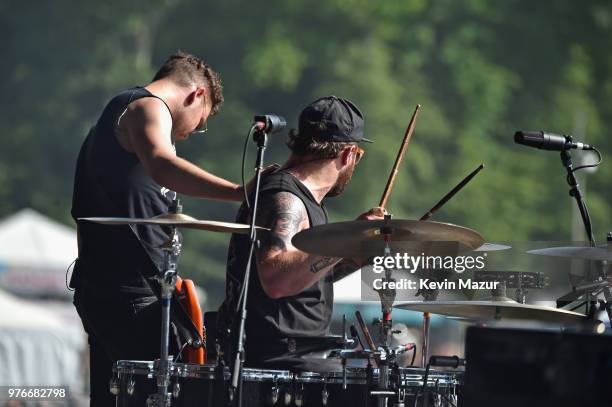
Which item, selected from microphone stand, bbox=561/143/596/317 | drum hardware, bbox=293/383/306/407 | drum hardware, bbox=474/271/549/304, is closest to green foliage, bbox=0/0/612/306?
microphone stand, bbox=561/143/596/317

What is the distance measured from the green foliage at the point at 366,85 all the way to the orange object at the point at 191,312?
2664 centimetres

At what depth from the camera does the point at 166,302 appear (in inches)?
185

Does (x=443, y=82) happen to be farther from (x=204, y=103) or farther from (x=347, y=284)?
(x=204, y=103)

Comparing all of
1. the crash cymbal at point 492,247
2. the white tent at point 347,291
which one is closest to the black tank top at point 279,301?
the crash cymbal at point 492,247

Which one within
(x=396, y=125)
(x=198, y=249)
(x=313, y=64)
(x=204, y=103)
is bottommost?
(x=204, y=103)

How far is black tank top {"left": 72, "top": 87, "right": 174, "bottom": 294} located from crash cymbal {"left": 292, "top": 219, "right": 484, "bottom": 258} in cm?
92

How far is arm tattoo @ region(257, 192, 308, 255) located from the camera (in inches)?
191

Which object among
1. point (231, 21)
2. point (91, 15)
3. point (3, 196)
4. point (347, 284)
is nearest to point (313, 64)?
point (231, 21)

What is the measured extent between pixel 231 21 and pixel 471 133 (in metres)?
7.95

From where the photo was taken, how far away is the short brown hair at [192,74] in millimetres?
5652

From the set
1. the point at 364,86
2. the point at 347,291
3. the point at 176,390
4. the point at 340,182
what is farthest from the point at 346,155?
the point at 364,86

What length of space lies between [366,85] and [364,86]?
6 centimetres

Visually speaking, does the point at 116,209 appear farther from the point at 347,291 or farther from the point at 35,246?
the point at 35,246

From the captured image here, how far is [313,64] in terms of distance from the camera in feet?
120
